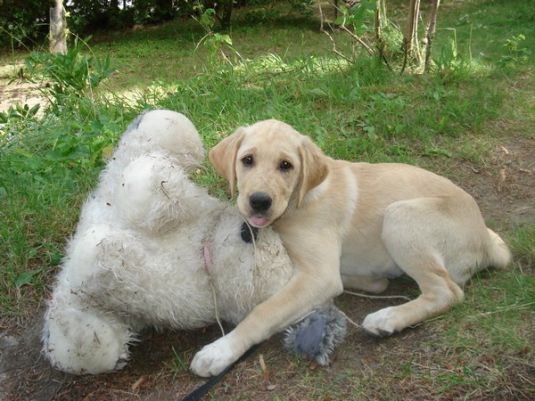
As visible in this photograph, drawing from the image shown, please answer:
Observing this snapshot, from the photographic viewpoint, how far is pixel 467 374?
2.27m

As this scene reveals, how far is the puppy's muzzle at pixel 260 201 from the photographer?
2540 millimetres

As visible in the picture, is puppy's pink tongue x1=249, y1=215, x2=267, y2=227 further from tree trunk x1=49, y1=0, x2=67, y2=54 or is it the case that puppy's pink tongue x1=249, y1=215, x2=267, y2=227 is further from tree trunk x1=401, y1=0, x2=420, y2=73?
tree trunk x1=49, y1=0, x2=67, y2=54

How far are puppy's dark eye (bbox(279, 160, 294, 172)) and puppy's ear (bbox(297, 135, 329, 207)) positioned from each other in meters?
0.07

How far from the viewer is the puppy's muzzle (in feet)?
8.33

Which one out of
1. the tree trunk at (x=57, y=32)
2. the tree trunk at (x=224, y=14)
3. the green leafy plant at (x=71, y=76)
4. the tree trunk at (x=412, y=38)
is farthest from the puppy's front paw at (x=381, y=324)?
the tree trunk at (x=224, y=14)

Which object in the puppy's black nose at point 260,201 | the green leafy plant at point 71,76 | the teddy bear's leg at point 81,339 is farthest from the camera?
the green leafy plant at point 71,76

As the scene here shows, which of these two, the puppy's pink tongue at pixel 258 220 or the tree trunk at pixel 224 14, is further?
the tree trunk at pixel 224 14

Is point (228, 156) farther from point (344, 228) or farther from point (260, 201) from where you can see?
point (344, 228)

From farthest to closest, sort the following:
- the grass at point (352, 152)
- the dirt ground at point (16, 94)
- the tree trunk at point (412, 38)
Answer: the dirt ground at point (16, 94), the tree trunk at point (412, 38), the grass at point (352, 152)

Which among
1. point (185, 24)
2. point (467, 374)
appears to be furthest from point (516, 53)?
point (185, 24)

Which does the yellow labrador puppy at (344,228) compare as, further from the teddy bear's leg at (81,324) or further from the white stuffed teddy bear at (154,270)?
the teddy bear's leg at (81,324)

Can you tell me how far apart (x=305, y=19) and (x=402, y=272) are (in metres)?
9.00

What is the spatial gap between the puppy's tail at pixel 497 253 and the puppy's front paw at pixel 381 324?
0.77m

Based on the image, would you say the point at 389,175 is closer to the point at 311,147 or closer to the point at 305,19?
the point at 311,147
